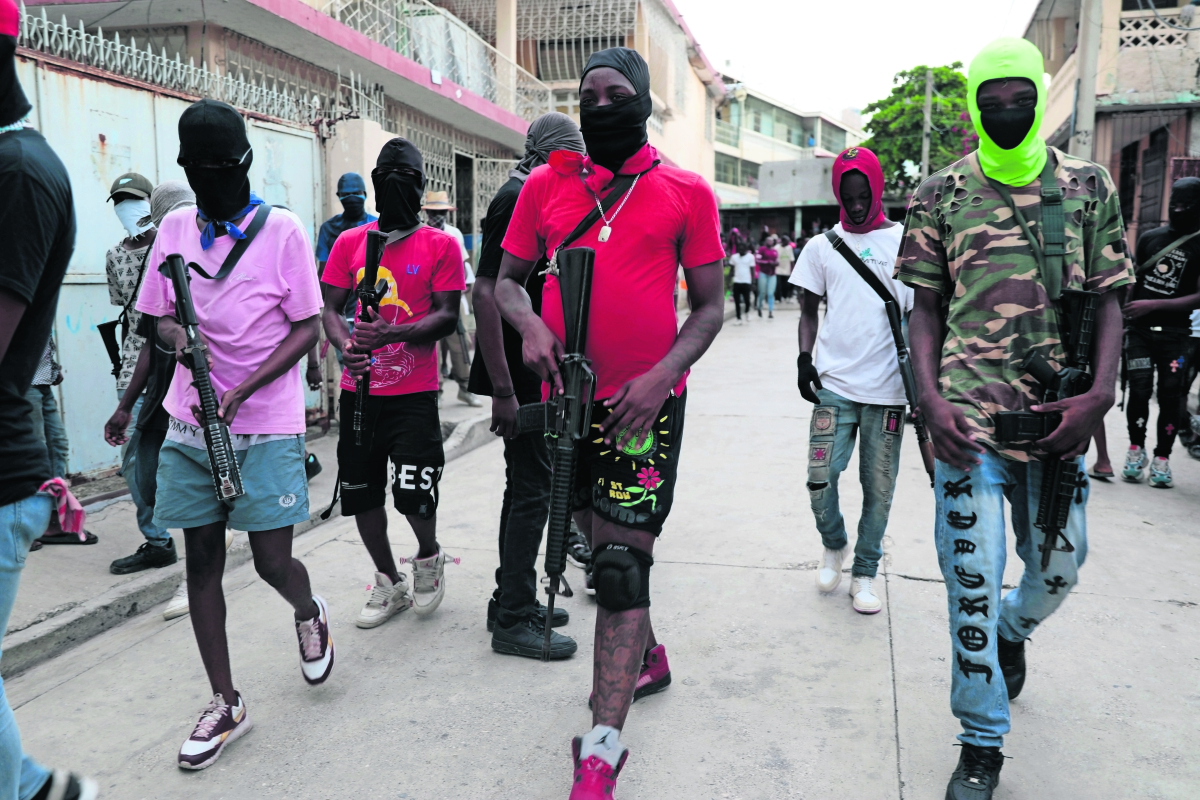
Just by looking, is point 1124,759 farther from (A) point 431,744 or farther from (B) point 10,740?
(B) point 10,740

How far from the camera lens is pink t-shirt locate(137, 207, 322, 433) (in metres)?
2.71

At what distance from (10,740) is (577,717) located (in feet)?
5.17

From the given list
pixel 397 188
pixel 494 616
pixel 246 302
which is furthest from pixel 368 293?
pixel 494 616

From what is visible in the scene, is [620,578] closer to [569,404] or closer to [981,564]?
[569,404]

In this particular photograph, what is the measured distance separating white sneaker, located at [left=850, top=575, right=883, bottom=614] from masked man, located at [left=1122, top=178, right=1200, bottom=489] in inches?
124

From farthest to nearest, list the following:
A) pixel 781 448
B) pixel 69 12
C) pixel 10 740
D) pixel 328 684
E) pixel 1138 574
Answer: pixel 69 12 → pixel 781 448 → pixel 1138 574 → pixel 328 684 → pixel 10 740

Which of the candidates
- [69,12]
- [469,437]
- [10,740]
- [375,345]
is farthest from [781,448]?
[69,12]

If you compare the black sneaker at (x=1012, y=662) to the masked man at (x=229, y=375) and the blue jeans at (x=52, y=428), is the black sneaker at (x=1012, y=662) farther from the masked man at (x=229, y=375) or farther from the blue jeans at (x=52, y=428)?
the blue jeans at (x=52, y=428)

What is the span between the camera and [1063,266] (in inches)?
93.2

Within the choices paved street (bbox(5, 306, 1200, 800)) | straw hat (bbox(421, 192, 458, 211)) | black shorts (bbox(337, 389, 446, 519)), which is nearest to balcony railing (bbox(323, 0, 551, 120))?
straw hat (bbox(421, 192, 458, 211))

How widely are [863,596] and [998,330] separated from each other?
1.66 meters

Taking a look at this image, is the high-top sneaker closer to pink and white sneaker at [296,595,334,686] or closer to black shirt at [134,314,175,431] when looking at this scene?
pink and white sneaker at [296,595,334,686]

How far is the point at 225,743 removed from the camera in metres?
2.71

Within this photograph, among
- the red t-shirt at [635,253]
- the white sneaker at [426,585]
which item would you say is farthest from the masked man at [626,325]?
the white sneaker at [426,585]
